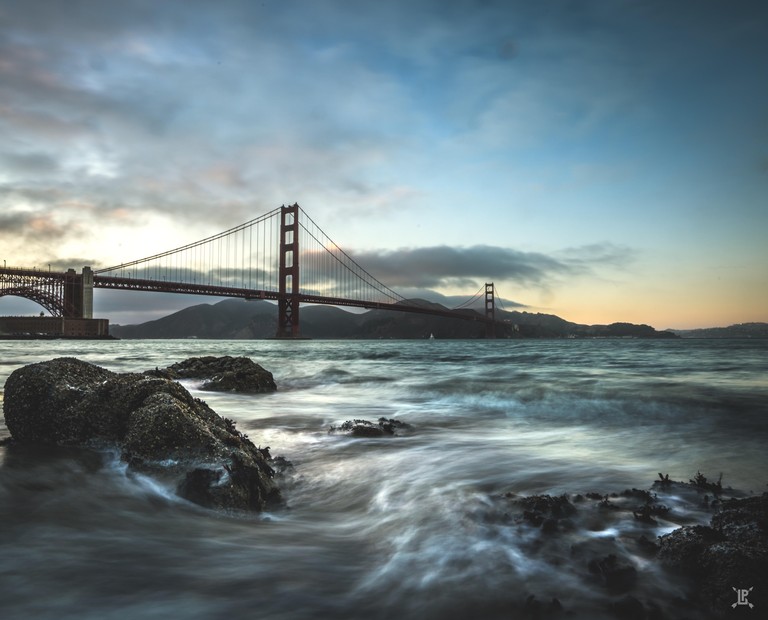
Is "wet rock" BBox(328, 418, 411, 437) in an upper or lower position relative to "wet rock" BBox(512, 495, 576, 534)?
lower

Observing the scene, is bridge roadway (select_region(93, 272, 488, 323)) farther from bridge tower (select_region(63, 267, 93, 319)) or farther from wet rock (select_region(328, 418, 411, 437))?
wet rock (select_region(328, 418, 411, 437))

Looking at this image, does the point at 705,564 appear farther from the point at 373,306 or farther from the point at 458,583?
the point at 373,306

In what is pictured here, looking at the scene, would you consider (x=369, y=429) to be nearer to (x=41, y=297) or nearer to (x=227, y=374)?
(x=227, y=374)

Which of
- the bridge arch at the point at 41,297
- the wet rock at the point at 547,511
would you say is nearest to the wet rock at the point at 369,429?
the wet rock at the point at 547,511

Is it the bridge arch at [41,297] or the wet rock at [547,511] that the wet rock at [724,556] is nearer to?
the wet rock at [547,511]

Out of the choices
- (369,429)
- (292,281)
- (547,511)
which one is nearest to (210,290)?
(292,281)

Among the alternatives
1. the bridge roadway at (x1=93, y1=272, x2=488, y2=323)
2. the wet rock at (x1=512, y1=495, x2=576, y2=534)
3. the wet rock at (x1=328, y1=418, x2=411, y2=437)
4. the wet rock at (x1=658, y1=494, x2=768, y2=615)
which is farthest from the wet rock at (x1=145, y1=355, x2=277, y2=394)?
the bridge roadway at (x1=93, y1=272, x2=488, y2=323)
